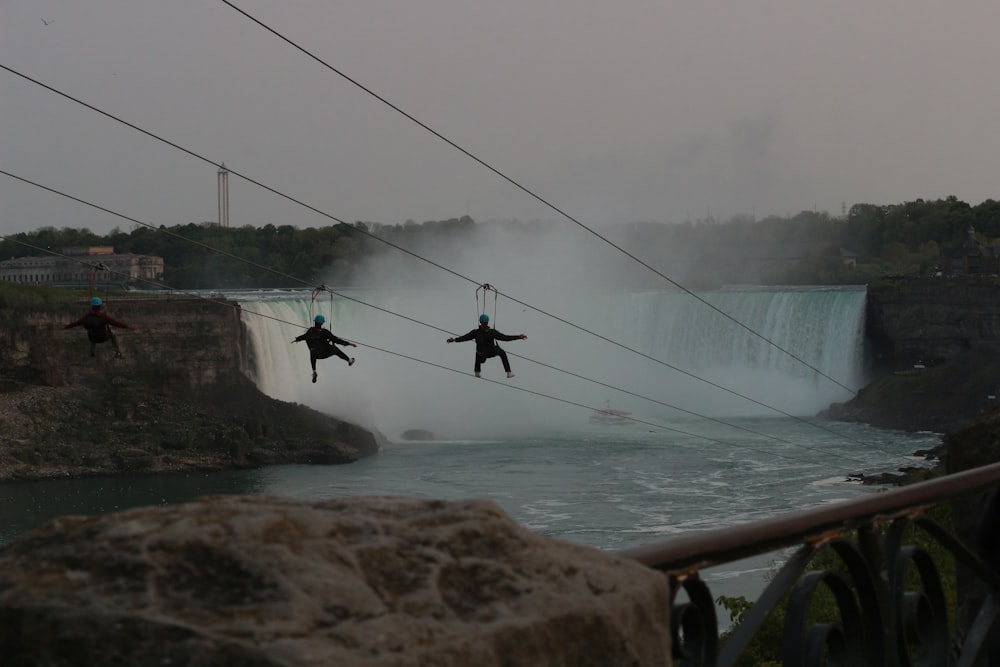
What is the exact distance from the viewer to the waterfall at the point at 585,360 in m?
60.4

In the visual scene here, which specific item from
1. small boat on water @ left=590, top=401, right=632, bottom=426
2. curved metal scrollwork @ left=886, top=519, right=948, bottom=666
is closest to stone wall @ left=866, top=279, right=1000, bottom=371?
small boat on water @ left=590, top=401, right=632, bottom=426

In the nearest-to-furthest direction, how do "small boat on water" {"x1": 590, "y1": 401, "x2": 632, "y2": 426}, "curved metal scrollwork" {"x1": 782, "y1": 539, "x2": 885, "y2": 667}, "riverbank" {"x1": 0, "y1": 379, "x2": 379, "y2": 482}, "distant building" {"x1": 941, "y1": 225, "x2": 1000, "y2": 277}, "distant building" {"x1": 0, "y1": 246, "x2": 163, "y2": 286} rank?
"curved metal scrollwork" {"x1": 782, "y1": 539, "x2": 885, "y2": 667}, "riverbank" {"x1": 0, "y1": 379, "x2": 379, "y2": 482}, "small boat on water" {"x1": 590, "y1": 401, "x2": 632, "y2": 426}, "distant building" {"x1": 941, "y1": 225, "x2": 1000, "y2": 277}, "distant building" {"x1": 0, "y1": 246, "x2": 163, "y2": 286}

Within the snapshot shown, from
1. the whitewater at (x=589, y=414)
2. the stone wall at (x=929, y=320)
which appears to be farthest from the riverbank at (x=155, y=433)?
the stone wall at (x=929, y=320)

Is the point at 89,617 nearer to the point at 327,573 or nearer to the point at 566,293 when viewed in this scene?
Answer: the point at 327,573

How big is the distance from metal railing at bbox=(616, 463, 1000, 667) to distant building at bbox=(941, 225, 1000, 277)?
66.9 m

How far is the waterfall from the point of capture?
60375mm

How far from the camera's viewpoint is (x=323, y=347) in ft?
57.8

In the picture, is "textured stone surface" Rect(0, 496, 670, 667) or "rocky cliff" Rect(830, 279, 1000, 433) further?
"rocky cliff" Rect(830, 279, 1000, 433)

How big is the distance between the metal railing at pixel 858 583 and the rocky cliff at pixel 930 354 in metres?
48.4

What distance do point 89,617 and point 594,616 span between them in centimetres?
77

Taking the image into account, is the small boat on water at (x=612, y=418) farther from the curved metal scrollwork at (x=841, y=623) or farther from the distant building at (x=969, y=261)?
the curved metal scrollwork at (x=841, y=623)

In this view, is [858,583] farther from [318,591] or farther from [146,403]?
[146,403]

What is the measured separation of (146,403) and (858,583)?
55.3 meters

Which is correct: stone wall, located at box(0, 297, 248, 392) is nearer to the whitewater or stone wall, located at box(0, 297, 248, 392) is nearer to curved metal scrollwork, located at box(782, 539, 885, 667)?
the whitewater
